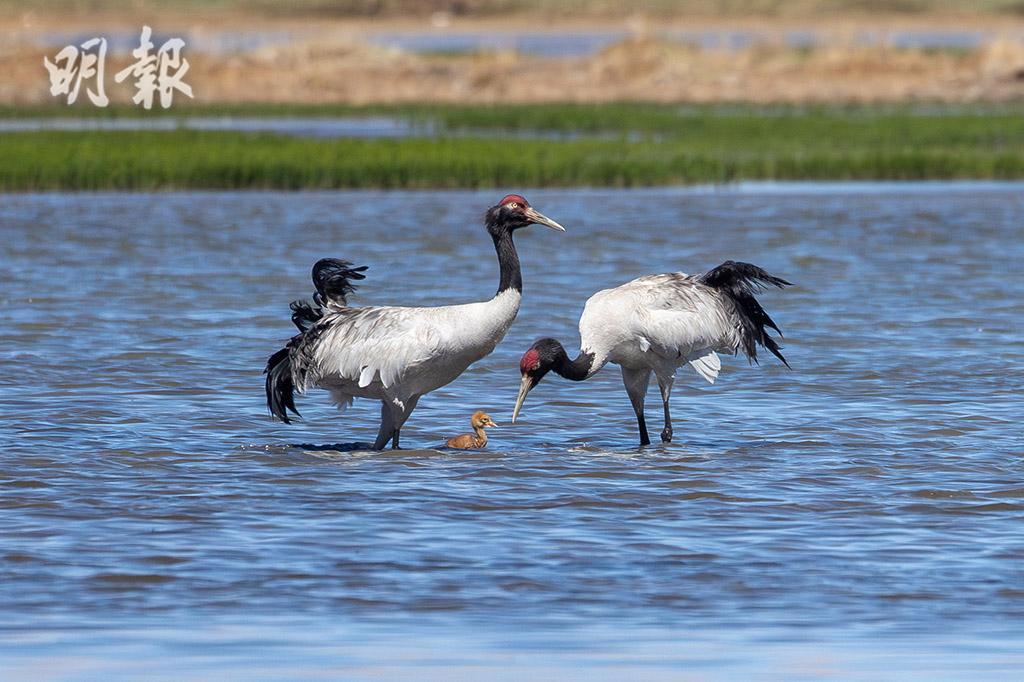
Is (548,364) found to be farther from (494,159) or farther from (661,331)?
(494,159)

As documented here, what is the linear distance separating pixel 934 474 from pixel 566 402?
395 cm

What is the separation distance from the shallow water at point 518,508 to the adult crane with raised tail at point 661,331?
49cm

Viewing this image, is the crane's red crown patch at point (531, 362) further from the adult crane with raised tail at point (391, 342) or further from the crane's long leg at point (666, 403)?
the crane's long leg at point (666, 403)

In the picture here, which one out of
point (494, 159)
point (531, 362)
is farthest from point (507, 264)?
point (494, 159)

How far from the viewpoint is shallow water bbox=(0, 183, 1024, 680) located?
7.70 m

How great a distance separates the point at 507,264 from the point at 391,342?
2.70 ft

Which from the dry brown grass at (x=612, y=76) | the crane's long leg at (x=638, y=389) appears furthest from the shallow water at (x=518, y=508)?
the dry brown grass at (x=612, y=76)

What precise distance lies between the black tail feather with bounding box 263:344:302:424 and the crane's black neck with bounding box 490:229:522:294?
1.43 meters

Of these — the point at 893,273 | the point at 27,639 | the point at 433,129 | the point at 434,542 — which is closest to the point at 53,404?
the point at 434,542

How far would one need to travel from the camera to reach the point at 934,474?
11.4 meters

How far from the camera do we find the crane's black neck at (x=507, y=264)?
462 inches

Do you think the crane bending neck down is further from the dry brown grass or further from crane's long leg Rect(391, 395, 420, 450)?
the dry brown grass

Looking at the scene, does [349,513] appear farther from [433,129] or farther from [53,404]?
[433,129]

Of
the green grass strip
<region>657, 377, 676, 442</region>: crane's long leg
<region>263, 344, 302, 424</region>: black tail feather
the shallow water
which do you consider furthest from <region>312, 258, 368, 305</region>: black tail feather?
the green grass strip
